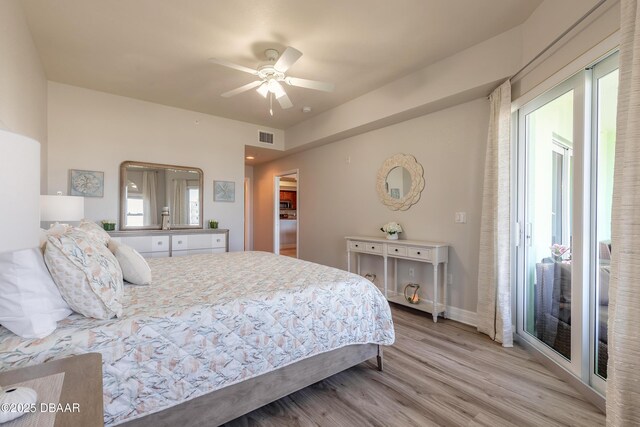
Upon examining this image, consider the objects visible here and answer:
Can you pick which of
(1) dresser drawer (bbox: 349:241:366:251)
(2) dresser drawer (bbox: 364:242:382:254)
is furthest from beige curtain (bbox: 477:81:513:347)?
(1) dresser drawer (bbox: 349:241:366:251)

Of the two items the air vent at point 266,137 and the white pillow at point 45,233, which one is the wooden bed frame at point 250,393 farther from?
the air vent at point 266,137

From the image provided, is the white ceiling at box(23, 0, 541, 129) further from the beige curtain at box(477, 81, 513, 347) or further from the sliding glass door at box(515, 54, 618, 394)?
the sliding glass door at box(515, 54, 618, 394)

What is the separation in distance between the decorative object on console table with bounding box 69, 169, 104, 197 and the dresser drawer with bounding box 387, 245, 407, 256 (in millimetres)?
→ 3804

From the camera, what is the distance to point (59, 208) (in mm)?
2740

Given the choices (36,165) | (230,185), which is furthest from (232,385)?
(230,185)

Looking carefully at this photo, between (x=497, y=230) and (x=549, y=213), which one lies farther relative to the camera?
(x=497, y=230)

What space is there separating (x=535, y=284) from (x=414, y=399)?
5.31 ft

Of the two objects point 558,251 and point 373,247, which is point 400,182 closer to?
point 373,247

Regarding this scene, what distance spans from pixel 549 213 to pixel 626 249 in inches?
50.6

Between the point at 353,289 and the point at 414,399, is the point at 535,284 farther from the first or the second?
the point at 353,289

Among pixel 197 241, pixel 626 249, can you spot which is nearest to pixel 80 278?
pixel 626 249

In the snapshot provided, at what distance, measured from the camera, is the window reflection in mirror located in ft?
12.5

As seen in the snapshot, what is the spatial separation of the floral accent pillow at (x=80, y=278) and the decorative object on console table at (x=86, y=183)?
2963 millimetres

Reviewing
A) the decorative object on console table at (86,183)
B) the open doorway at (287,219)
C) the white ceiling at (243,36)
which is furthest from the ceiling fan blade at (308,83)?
the open doorway at (287,219)
